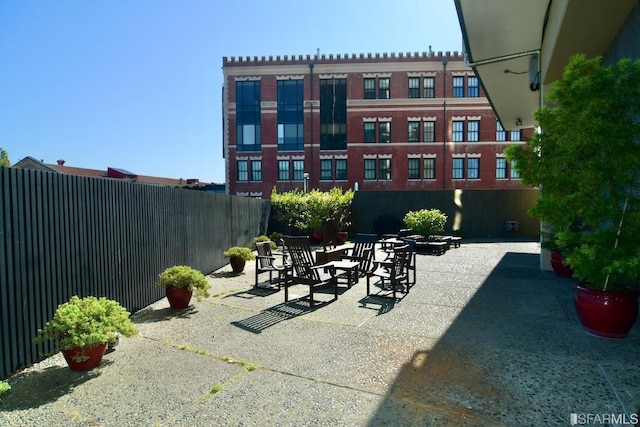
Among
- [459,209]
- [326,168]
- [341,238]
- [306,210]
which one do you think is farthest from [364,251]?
[326,168]

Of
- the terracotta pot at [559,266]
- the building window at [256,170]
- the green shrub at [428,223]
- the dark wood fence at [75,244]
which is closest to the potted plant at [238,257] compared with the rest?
the dark wood fence at [75,244]

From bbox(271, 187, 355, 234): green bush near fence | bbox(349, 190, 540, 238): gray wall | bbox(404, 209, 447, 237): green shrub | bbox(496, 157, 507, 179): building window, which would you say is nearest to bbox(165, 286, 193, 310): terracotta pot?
bbox(404, 209, 447, 237): green shrub

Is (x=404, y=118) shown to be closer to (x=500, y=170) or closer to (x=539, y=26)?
(x=500, y=170)

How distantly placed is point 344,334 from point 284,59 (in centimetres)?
3388

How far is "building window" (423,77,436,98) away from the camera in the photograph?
33.9 meters

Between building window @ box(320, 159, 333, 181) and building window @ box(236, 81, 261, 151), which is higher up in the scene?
building window @ box(236, 81, 261, 151)

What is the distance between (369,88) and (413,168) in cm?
854

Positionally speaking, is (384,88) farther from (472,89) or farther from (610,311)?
(610,311)

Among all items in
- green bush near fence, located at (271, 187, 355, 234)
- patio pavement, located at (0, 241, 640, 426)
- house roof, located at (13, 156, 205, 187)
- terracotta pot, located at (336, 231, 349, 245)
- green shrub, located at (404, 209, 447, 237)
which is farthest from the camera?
house roof, located at (13, 156, 205, 187)

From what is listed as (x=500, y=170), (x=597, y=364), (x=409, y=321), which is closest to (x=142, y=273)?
(x=409, y=321)

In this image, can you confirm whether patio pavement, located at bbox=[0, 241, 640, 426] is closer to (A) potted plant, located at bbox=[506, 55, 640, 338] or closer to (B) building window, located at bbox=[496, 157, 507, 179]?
(A) potted plant, located at bbox=[506, 55, 640, 338]

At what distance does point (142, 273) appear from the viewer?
654cm

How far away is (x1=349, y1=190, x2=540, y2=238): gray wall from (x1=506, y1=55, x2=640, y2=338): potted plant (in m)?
14.8

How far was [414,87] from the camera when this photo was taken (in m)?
34.0
